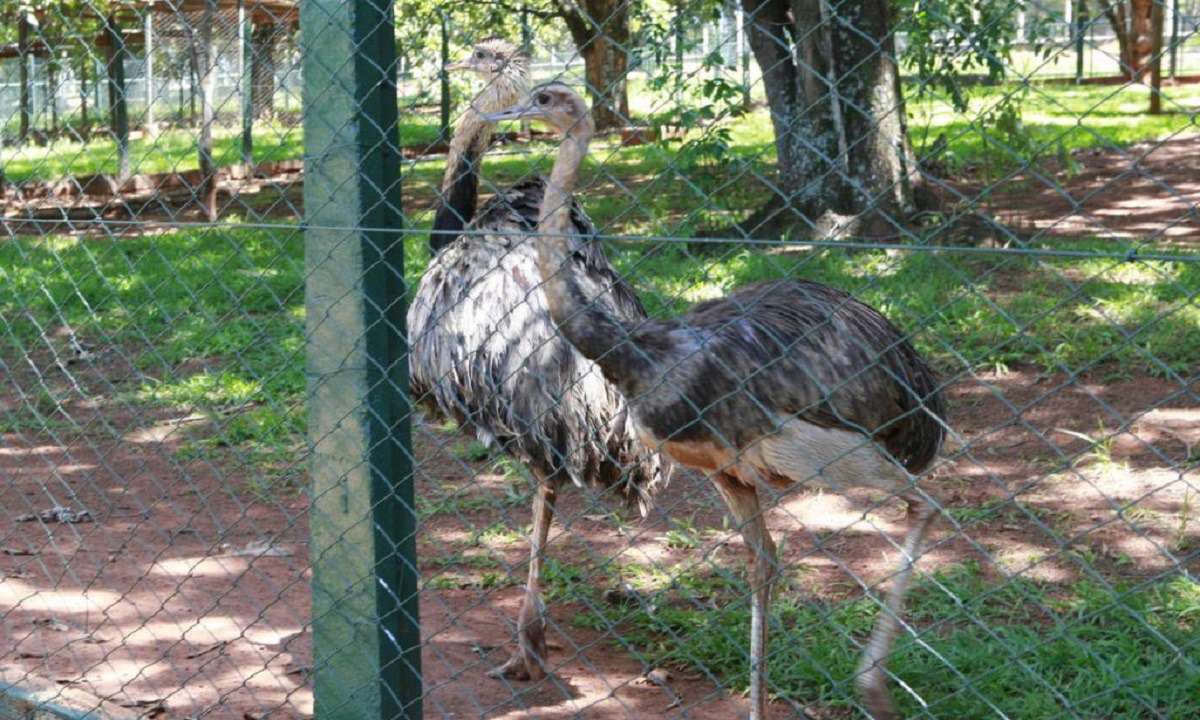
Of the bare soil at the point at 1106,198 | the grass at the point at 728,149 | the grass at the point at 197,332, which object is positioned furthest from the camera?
the bare soil at the point at 1106,198

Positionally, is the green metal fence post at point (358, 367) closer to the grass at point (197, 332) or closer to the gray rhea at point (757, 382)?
the gray rhea at point (757, 382)

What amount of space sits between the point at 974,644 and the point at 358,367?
6.06 ft

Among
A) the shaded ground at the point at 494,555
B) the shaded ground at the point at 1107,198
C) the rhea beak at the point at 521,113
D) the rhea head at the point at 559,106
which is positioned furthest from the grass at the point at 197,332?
the shaded ground at the point at 1107,198

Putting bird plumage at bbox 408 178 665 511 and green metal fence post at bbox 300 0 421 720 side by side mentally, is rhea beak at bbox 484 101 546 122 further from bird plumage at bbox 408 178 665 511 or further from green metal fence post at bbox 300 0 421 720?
green metal fence post at bbox 300 0 421 720

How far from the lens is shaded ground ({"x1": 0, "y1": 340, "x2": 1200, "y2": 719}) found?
3832 mm

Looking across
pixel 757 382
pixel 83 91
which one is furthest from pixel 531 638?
pixel 83 91

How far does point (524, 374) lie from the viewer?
4.02 m

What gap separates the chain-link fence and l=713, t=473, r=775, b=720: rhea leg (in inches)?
0.4

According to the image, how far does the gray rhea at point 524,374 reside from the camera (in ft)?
13.2

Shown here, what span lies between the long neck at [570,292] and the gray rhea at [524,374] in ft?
2.75

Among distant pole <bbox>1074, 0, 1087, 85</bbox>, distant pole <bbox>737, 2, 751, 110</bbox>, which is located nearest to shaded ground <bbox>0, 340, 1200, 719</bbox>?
distant pole <bbox>1074, 0, 1087, 85</bbox>

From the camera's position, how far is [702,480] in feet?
17.4

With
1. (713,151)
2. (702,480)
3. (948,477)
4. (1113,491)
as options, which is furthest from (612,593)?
(713,151)

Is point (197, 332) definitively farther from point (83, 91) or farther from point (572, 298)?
point (572, 298)
